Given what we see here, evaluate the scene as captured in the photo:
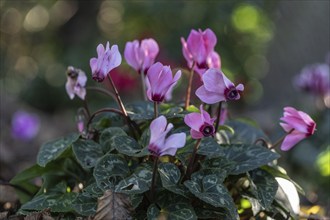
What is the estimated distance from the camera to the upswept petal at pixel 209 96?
175 centimetres

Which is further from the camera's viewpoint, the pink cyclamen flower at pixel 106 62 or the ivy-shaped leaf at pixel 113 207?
the pink cyclamen flower at pixel 106 62

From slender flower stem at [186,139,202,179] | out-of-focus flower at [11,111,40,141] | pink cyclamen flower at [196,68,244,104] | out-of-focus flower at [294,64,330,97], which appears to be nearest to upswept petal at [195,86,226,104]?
pink cyclamen flower at [196,68,244,104]

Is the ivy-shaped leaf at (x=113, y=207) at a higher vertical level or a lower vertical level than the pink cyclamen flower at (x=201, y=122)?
lower

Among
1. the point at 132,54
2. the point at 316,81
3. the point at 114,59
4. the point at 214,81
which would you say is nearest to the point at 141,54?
the point at 132,54

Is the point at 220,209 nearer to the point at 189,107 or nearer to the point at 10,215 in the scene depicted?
the point at 189,107

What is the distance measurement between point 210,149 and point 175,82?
0.82 feet

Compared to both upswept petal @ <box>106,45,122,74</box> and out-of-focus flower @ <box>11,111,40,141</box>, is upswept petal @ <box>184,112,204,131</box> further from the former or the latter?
out-of-focus flower @ <box>11,111,40,141</box>

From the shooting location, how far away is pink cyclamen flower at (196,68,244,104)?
1.72 m

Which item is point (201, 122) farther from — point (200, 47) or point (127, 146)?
point (200, 47)

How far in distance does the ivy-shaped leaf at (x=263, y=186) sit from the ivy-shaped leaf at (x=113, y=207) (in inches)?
16.7

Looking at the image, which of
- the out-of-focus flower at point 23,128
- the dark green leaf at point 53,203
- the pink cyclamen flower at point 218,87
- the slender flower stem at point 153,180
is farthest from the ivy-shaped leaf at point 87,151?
the out-of-focus flower at point 23,128

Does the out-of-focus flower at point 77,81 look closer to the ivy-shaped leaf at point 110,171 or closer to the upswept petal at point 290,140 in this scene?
the ivy-shaped leaf at point 110,171

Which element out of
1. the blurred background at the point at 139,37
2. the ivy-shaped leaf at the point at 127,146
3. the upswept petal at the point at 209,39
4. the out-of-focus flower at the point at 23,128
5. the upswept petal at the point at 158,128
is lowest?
the blurred background at the point at 139,37

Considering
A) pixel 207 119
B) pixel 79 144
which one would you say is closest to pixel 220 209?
pixel 207 119
